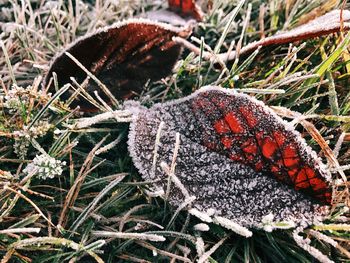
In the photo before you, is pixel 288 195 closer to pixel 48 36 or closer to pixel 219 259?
pixel 219 259

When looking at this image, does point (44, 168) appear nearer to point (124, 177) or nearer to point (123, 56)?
point (124, 177)

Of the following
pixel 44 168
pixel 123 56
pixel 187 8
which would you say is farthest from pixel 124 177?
pixel 187 8

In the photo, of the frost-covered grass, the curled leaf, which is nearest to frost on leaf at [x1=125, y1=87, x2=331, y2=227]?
the frost-covered grass

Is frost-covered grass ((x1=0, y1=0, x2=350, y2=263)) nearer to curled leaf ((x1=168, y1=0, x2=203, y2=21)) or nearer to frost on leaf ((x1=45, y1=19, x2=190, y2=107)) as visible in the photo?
frost on leaf ((x1=45, y1=19, x2=190, y2=107))

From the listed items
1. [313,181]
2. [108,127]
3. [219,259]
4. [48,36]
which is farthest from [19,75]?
[313,181]

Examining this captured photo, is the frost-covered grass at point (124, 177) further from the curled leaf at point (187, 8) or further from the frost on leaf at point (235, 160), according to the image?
the curled leaf at point (187, 8)

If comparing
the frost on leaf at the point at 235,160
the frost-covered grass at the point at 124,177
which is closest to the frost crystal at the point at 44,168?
the frost-covered grass at the point at 124,177
